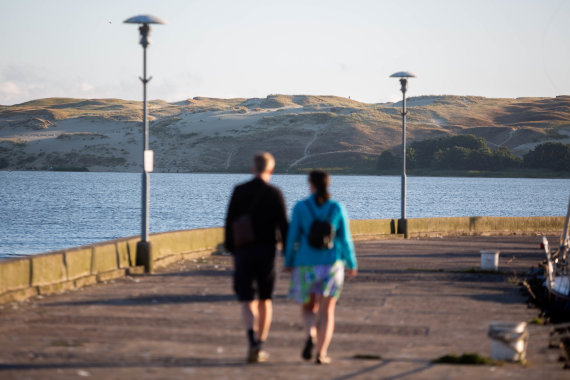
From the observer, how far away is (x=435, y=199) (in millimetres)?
115062

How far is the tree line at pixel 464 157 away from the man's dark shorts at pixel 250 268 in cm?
17943

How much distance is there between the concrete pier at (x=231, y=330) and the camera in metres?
8.73

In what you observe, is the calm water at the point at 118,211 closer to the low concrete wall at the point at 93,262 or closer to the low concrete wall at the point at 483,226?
the low concrete wall at the point at 483,226

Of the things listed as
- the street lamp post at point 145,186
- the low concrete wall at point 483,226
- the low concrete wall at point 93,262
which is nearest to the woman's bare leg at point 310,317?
the low concrete wall at point 93,262

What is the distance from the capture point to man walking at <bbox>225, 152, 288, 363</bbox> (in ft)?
29.0

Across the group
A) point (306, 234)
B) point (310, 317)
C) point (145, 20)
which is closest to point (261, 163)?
point (306, 234)

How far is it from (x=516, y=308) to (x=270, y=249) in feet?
21.5

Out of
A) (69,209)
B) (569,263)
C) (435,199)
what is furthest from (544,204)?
(569,263)

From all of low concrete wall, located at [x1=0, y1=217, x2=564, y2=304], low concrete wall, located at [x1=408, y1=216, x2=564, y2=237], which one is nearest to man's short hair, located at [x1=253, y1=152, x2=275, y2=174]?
low concrete wall, located at [x1=0, y1=217, x2=564, y2=304]

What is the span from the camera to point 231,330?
11.1 meters

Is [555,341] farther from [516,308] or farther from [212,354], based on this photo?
[212,354]

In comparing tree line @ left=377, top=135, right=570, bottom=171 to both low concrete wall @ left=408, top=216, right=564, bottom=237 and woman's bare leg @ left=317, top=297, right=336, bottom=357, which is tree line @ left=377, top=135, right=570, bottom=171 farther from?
woman's bare leg @ left=317, top=297, right=336, bottom=357

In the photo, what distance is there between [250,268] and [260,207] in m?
0.58

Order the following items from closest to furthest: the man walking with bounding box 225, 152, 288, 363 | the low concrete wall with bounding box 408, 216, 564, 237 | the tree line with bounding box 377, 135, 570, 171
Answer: the man walking with bounding box 225, 152, 288, 363
the low concrete wall with bounding box 408, 216, 564, 237
the tree line with bounding box 377, 135, 570, 171
